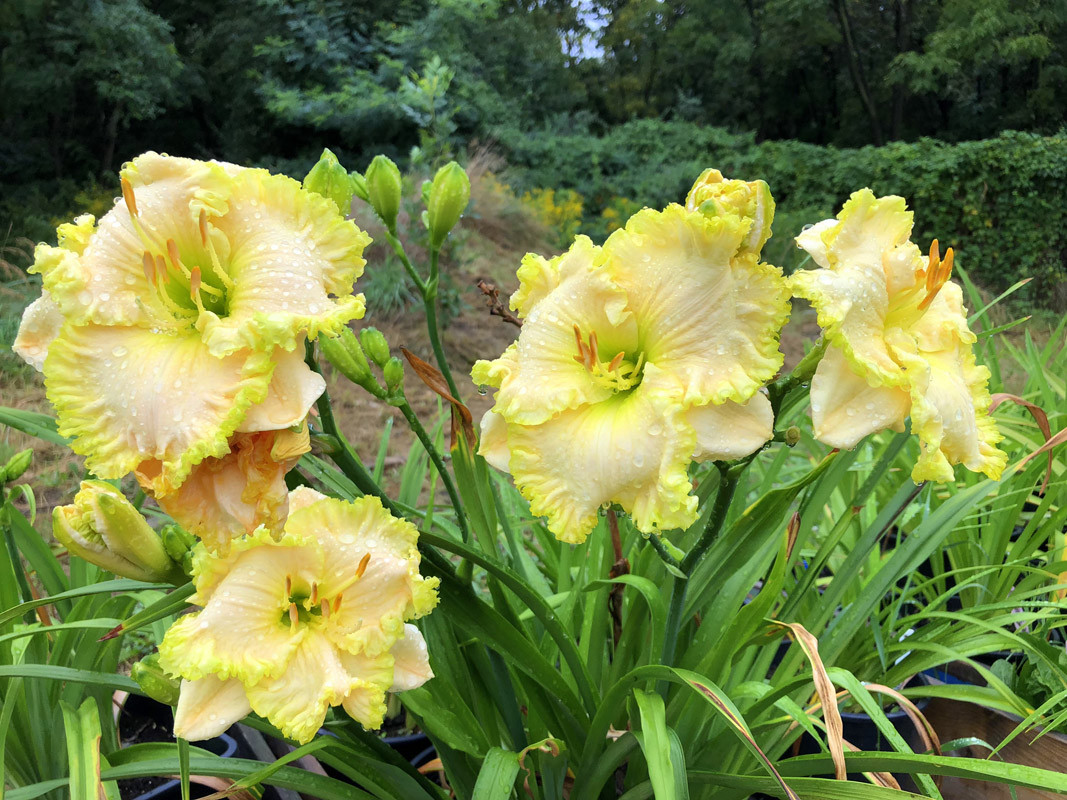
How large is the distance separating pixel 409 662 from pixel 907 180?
761cm

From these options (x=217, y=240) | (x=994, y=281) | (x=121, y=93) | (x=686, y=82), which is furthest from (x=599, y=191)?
(x=217, y=240)

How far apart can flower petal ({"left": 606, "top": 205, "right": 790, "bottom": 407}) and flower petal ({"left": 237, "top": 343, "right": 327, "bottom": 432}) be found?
A: 0.26 meters

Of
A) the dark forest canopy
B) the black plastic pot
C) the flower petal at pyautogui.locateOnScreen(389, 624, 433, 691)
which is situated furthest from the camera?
the dark forest canopy

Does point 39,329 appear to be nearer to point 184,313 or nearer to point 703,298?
point 184,313

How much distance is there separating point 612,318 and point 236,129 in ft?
26.5

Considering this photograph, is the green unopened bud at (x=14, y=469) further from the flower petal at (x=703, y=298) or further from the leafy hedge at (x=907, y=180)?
the leafy hedge at (x=907, y=180)

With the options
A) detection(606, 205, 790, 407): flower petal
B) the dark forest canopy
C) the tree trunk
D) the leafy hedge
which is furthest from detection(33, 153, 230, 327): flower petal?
the tree trunk

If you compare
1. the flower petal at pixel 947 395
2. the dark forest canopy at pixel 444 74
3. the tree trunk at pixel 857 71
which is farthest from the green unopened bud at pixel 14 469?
the tree trunk at pixel 857 71

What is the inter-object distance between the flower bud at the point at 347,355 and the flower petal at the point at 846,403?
0.40m

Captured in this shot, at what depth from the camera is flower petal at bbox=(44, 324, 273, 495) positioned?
52 centimetres

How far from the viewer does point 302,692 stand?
1.90 feet

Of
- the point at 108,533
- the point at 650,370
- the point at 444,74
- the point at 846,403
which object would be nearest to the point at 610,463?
the point at 650,370

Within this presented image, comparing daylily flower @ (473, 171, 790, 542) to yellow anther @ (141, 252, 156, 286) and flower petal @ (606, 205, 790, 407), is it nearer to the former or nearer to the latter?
flower petal @ (606, 205, 790, 407)

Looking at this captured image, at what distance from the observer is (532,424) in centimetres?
58
